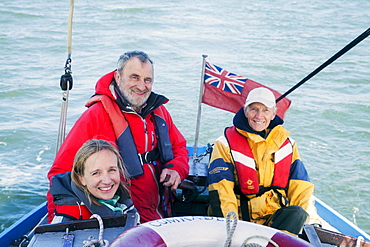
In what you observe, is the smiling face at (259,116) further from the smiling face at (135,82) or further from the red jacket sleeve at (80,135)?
the red jacket sleeve at (80,135)

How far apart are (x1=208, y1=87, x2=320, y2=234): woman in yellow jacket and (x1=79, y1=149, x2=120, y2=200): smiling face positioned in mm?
685

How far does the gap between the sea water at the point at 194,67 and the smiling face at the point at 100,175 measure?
2.45 metres

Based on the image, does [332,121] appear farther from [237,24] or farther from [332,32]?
[237,24]

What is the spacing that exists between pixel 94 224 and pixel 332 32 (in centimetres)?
1131

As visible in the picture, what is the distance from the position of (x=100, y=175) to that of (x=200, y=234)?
2.26 ft

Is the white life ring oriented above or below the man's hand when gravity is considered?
above

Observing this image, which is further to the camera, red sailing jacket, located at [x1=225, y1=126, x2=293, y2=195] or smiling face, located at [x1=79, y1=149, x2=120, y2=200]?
red sailing jacket, located at [x1=225, y1=126, x2=293, y2=195]

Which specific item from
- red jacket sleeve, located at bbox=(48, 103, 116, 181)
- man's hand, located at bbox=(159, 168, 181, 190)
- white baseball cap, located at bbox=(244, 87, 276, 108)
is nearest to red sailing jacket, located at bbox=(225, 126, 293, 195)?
white baseball cap, located at bbox=(244, 87, 276, 108)

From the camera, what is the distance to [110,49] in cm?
1055

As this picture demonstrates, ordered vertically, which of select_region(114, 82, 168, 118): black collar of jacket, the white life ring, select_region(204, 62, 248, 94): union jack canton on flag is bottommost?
the white life ring

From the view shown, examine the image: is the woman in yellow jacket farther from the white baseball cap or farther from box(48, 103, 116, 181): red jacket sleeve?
box(48, 103, 116, 181): red jacket sleeve

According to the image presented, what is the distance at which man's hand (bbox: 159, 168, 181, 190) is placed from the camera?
269 centimetres

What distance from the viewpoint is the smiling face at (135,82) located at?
2.69 metres

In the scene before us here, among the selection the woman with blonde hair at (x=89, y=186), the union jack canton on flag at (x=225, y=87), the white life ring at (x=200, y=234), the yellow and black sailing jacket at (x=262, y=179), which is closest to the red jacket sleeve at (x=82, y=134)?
the woman with blonde hair at (x=89, y=186)
